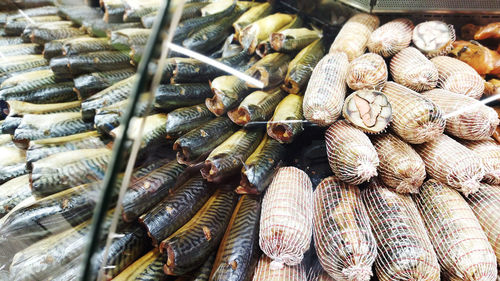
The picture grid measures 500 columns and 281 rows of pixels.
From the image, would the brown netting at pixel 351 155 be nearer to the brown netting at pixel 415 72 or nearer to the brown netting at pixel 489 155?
the brown netting at pixel 415 72

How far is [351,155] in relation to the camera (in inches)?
74.0

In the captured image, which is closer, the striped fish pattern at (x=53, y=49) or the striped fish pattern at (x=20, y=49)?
the striped fish pattern at (x=53, y=49)

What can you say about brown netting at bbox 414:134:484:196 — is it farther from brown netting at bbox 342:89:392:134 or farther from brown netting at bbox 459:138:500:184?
brown netting at bbox 342:89:392:134

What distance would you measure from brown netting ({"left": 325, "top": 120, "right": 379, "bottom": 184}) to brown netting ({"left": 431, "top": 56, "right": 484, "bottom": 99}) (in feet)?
3.21

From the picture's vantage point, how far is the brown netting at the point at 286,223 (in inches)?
65.1

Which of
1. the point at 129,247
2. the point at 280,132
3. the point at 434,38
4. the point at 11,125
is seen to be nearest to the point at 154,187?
the point at 129,247

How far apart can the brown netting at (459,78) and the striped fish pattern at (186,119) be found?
1827mm

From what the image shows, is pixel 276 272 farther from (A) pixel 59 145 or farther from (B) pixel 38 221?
(A) pixel 59 145

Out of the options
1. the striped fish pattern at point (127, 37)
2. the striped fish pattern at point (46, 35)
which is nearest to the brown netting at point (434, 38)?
the striped fish pattern at point (127, 37)

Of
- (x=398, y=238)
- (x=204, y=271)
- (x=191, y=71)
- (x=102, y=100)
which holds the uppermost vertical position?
(x=191, y=71)

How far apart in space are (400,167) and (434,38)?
Answer: 1376 mm

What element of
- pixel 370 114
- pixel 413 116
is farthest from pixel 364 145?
pixel 413 116

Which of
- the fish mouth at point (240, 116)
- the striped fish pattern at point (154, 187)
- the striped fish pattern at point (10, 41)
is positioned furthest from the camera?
the striped fish pattern at point (10, 41)

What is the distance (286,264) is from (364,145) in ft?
2.74
